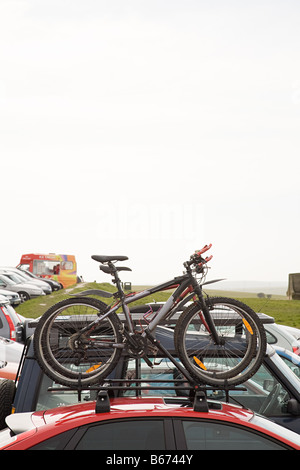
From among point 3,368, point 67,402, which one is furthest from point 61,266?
point 67,402

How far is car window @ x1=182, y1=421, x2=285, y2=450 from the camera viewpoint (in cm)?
429

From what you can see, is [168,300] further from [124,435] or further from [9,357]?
[9,357]

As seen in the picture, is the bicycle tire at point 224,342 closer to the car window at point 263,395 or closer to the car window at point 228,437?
the car window at point 263,395

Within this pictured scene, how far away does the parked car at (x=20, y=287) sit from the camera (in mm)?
37562

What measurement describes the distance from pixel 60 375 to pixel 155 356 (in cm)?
85

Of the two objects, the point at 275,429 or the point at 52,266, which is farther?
the point at 52,266

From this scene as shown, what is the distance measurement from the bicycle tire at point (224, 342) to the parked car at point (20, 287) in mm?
32605

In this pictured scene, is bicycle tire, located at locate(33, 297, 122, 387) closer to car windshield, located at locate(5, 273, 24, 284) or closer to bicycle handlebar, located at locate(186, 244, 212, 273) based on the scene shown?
bicycle handlebar, located at locate(186, 244, 212, 273)

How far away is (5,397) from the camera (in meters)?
5.92

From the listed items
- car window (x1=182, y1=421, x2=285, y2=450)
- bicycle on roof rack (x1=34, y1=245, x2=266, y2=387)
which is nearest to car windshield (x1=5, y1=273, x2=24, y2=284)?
bicycle on roof rack (x1=34, y1=245, x2=266, y2=387)

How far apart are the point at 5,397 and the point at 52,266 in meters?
42.7

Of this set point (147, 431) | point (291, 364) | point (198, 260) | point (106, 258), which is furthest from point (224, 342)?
point (291, 364)

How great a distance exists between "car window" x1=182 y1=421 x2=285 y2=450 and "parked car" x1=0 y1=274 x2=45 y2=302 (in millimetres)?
33961
